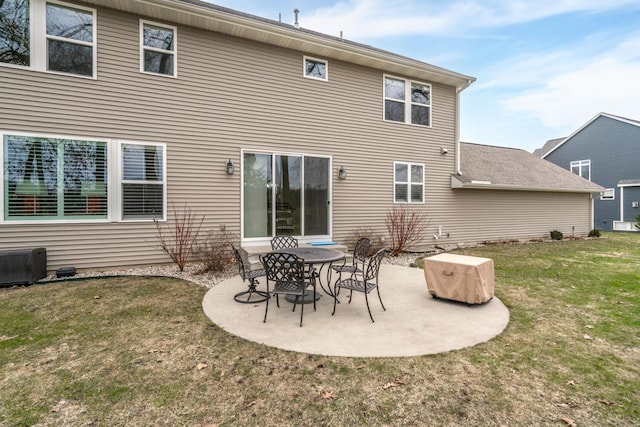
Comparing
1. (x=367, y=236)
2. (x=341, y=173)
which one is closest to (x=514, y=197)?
(x=367, y=236)

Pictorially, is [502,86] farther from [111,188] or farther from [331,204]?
[111,188]

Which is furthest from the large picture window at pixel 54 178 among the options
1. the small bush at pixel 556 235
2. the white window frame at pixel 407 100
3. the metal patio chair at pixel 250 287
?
the small bush at pixel 556 235

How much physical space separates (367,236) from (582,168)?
18.9m

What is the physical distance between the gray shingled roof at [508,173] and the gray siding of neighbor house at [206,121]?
2686 mm

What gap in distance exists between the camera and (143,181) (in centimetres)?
654

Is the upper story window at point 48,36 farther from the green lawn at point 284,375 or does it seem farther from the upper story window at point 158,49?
the green lawn at point 284,375

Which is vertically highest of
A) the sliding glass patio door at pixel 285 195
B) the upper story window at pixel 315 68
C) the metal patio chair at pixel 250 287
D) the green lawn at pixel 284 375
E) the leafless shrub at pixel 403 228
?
the upper story window at pixel 315 68

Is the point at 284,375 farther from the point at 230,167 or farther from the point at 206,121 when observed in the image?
the point at 206,121

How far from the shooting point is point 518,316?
13.1ft

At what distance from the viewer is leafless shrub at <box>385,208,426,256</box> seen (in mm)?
8977

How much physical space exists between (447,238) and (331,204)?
15.1 feet

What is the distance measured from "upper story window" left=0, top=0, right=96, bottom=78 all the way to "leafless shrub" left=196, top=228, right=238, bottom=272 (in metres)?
4.11

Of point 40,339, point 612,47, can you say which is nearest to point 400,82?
point 40,339

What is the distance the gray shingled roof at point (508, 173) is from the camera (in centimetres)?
1075
